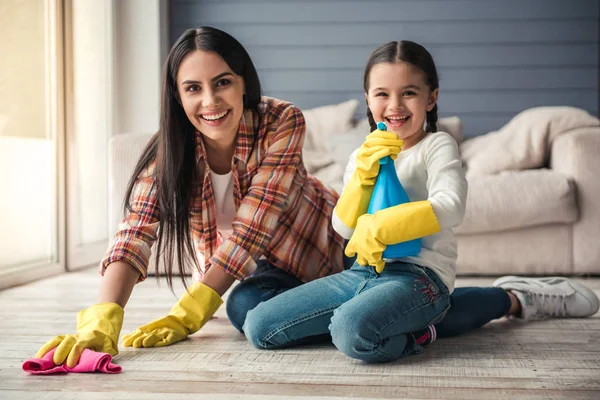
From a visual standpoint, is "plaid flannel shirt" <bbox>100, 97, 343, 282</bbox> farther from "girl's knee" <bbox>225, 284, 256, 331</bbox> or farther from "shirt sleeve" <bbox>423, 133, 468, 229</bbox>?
"shirt sleeve" <bbox>423, 133, 468, 229</bbox>

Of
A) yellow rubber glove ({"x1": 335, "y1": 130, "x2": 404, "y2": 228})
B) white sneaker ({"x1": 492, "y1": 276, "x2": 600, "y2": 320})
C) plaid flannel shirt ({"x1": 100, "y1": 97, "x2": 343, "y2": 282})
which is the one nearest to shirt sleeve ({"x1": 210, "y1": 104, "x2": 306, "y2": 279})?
→ plaid flannel shirt ({"x1": 100, "y1": 97, "x2": 343, "y2": 282})

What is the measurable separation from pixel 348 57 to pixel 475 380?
10.4 ft

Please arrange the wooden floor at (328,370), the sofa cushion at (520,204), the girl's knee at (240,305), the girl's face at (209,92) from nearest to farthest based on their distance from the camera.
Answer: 1. the wooden floor at (328,370)
2. the girl's face at (209,92)
3. the girl's knee at (240,305)
4. the sofa cushion at (520,204)

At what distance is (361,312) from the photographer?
151cm

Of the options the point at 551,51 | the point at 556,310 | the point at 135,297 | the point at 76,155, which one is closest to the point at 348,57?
the point at 551,51

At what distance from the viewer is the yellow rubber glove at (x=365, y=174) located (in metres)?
1.55

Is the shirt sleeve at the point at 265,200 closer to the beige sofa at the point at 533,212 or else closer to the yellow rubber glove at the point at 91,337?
the yellow rubber glove at the point at 91,337

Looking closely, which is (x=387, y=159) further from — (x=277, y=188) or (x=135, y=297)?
(x=135, y=297)

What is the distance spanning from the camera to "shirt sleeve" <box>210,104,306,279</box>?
1766mm

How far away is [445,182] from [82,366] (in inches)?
32.5

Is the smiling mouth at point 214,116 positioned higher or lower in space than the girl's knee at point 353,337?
higher

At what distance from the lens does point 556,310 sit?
201cm

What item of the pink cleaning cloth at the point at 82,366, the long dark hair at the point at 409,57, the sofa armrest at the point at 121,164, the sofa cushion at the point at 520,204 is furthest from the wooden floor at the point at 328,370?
the sofa armrest at the point at 121,164

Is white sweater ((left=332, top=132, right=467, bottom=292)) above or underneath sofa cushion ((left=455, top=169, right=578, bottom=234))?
above
